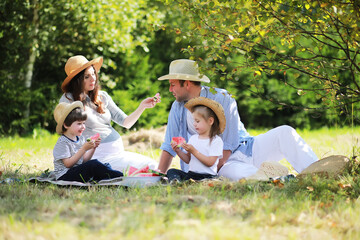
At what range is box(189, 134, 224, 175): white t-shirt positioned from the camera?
4.71 m

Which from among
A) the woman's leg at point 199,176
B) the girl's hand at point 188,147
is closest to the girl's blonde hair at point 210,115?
the girl's hand at point 188,147

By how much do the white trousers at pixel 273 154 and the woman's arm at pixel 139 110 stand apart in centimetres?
108

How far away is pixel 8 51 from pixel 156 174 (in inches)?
250

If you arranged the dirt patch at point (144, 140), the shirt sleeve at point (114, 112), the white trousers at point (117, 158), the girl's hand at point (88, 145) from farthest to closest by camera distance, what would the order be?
the dirt patch at point (144, 140)
the shirt sleeve at point (114, 112)
the white trousers at point (117, 158)
the girl's hand at point (88, 145)

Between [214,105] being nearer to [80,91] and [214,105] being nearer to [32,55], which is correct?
[80,91]

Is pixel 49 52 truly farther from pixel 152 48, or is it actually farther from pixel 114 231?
pixel 114 231

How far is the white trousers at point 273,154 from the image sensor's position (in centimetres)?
490

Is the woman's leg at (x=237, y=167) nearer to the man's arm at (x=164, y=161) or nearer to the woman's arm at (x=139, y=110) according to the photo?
the man's arm at (x=164, y=161)

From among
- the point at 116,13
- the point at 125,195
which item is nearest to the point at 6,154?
the point at 125,195

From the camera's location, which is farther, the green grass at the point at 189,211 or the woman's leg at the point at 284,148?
the woman's leg at the point at 284,148

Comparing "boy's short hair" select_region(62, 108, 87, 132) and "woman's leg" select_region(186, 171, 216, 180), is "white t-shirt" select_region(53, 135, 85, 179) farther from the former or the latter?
"woman's leg" select_region(186, 171, 216, 180)

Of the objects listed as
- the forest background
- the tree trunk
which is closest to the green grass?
the forest background

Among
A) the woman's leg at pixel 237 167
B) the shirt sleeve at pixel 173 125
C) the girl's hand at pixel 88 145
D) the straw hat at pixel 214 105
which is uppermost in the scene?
the straw hat at pixel 214 105

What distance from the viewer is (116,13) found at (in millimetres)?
9672
